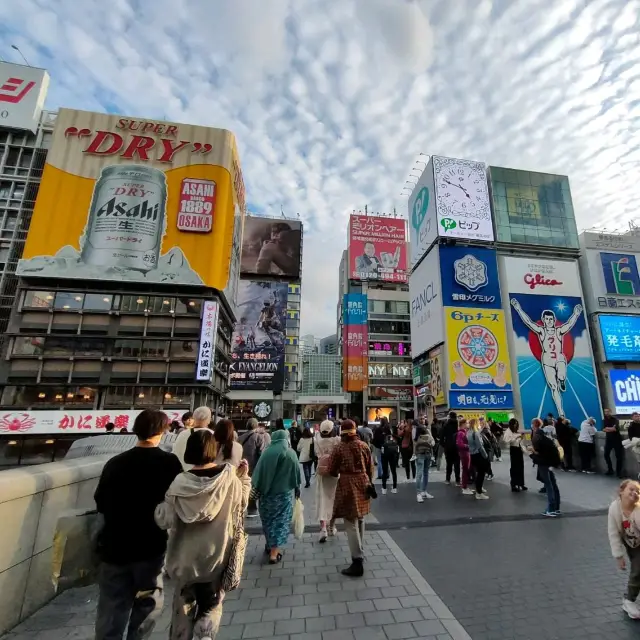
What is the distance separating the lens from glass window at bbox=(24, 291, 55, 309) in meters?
39.3

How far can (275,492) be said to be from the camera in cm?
533

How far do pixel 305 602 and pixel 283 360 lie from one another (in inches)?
2074

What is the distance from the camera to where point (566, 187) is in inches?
1847

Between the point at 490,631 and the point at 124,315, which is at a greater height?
the point at 124,315

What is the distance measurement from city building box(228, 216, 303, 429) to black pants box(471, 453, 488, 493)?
45.0 metres

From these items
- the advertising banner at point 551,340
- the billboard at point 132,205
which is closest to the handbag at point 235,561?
the advertising banner at point 551,340

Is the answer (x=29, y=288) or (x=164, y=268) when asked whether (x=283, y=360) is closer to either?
(x=164, y=268)

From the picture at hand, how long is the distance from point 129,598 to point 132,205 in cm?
4709

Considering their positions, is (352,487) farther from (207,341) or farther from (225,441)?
(207,341)

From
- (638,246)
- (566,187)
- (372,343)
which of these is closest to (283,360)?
(372,343)

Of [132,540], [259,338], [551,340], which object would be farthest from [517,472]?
[259,338]

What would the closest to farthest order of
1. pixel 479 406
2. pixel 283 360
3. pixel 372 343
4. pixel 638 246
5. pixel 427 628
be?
pixel 427 628 < pixel 479 406 < pixel 638 246 < pixel 283 360 < pixel 372 343

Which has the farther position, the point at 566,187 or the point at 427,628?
the point at 566,187

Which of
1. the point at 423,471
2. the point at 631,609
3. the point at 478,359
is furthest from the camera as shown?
the point at 478,359
